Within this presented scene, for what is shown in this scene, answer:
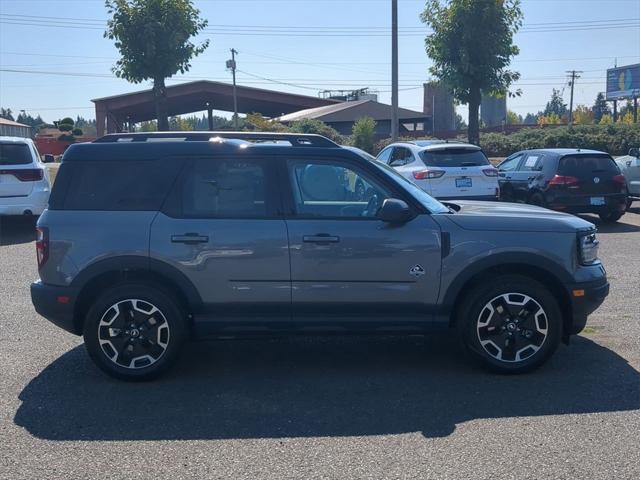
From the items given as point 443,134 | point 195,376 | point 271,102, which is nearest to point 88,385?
point 195,376

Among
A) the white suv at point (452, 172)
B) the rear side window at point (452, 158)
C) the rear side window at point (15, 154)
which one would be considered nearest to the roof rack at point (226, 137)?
the white suv at point (452, 172)

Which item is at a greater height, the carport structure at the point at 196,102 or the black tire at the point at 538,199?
the carport structure at the point at 196,102

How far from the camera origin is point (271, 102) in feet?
172

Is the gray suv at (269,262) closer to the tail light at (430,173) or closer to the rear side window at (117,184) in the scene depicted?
the rear side window at (117,184)

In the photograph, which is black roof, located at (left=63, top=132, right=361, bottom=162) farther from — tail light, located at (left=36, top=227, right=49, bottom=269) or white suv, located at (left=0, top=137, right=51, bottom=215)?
white suv, located at (left=0, top=137, right=51, bottom=215)

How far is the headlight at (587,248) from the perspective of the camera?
18.5ft

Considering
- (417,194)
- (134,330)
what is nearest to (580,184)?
(417,194)

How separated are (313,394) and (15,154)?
34.5ft

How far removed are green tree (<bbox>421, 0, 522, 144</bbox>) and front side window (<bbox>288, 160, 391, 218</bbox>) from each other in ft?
56.5

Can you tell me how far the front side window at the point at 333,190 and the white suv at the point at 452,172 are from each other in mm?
7435

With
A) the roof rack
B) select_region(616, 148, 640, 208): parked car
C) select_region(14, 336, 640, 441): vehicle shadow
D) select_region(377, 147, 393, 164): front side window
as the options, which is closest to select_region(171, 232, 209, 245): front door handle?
the roof rack

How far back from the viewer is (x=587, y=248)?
5.71 m

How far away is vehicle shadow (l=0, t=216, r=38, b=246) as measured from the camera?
1338 cm

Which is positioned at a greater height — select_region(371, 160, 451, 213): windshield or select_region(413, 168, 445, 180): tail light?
select_region(371, 160, 451, 213): windshield
